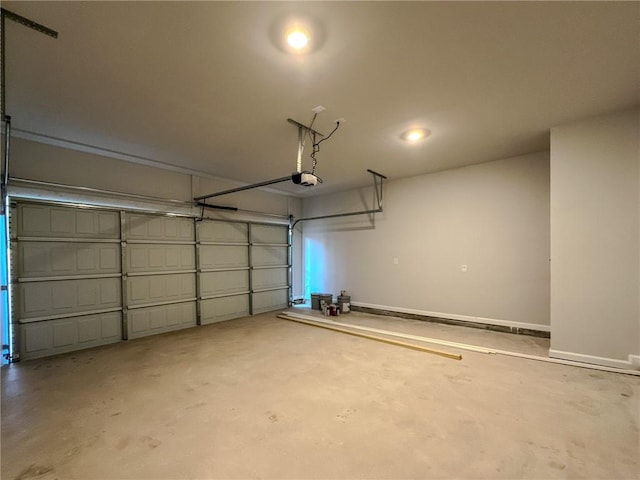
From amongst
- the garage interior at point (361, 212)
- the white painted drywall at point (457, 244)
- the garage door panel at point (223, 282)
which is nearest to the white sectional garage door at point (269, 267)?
the garage door panel at point (223, 282)

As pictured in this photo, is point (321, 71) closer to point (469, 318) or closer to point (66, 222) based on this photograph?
point (66, 222)

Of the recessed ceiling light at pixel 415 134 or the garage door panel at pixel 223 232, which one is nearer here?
the recessed ceiling light at pixel 415 134

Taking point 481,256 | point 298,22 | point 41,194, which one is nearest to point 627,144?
point 481,256

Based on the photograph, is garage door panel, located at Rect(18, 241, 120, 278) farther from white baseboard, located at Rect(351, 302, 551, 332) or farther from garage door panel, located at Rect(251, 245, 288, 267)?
white baseboard, located at Rect(351, 302, 551, 332)

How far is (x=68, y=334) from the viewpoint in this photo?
150 inches

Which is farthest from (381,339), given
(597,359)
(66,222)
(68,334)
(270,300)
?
(66,222)

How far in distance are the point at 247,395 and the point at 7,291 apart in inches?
131

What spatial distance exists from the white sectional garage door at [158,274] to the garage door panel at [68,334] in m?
0.22

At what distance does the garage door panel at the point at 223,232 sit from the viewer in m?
5.33

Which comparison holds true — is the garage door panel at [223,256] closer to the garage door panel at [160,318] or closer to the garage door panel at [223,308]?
the garage door panel at [223,308]

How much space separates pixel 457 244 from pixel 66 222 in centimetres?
605

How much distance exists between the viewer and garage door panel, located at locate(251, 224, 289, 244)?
628cm

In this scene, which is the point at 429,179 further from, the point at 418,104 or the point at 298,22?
the point at 298,22

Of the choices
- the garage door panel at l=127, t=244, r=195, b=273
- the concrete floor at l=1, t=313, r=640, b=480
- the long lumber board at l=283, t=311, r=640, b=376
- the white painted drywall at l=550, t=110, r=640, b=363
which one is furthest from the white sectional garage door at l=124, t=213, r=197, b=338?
the white painted drywall at l=550, t=110, r=640, b=363
